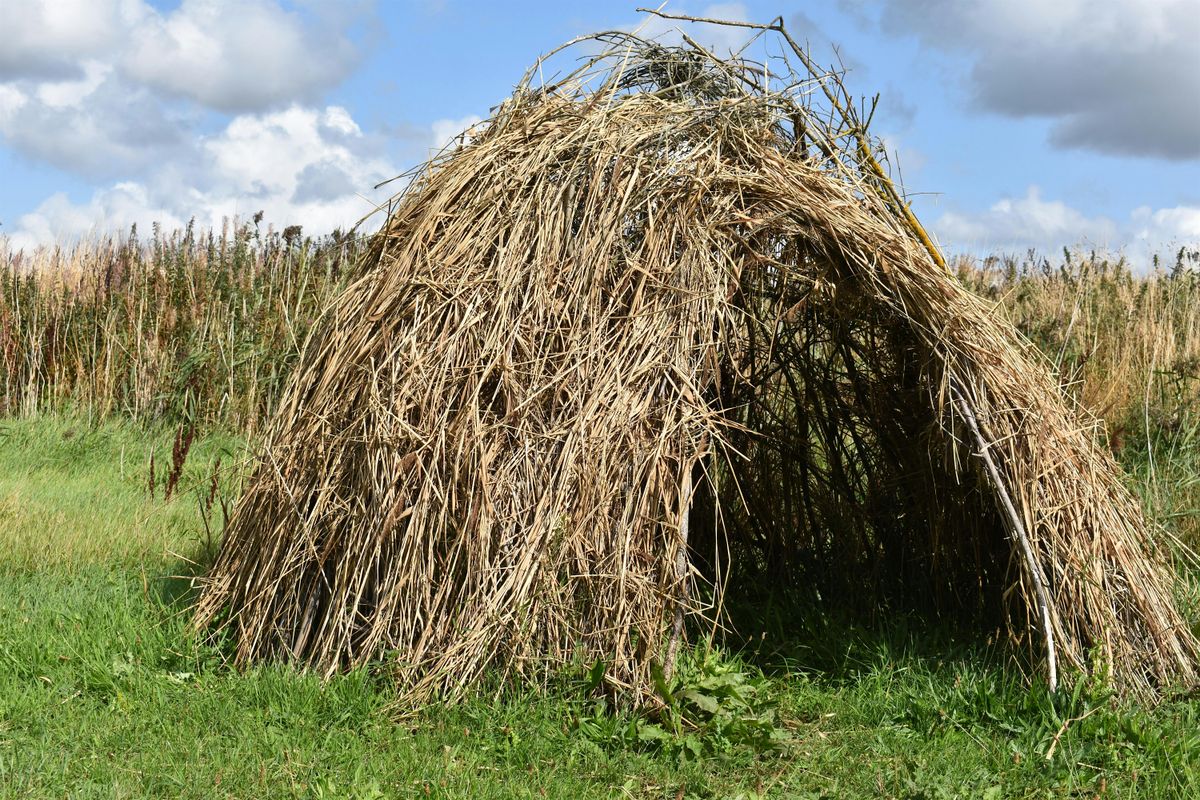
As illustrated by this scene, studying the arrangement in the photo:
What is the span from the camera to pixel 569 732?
3889mm

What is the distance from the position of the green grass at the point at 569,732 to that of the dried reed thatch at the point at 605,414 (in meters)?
0.18

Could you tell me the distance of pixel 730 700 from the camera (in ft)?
13.2

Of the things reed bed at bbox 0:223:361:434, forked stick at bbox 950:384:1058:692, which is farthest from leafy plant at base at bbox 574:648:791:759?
reed bed at bbox 0:223:361:434

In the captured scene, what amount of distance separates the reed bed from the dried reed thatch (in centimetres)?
412

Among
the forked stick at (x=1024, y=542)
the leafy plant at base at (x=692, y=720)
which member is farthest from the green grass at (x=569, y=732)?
the forked stick at (x=1024, y=542)

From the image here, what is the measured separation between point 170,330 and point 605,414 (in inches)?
268

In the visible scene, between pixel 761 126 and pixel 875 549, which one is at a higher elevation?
pixel 761 126

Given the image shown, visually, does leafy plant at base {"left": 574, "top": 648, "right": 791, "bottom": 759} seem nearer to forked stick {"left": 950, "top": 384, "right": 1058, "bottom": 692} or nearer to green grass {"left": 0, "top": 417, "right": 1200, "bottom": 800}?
green grass {"left": 0, "top": 417, "right": 1200, "bottom": 800}

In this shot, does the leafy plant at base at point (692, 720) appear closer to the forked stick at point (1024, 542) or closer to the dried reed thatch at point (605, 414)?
the dried reed thatch at point (605, 414)

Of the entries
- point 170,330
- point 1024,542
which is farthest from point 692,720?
point 170,330

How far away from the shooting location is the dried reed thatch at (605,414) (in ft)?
13.1

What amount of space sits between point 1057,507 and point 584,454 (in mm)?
1770

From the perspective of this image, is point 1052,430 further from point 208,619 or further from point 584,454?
point 208,619

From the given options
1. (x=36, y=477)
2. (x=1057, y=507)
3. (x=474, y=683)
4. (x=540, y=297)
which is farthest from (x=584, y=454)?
(x=36, y=477)
